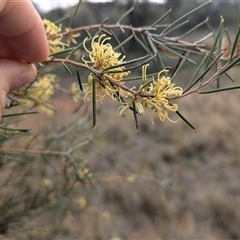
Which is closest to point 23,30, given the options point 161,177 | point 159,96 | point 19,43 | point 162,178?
point 19,43

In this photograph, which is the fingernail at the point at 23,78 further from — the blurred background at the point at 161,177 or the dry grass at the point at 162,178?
the dry grass at the point at 162,178

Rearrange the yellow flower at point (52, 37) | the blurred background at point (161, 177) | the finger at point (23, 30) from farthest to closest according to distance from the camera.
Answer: the blurred background at point (161, 177), the yellow flower at point (52, 37), the finger at point (23, 30)

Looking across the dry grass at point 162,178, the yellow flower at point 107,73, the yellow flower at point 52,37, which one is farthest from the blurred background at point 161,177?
the yellow flower at point 107,73

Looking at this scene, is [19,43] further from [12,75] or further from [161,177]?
[161,177]

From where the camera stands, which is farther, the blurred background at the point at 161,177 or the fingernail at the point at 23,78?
the blurred background at the point at 161,177

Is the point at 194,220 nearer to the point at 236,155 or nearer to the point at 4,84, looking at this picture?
the point at 236,155

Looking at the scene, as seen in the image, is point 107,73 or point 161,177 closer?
point 107,73

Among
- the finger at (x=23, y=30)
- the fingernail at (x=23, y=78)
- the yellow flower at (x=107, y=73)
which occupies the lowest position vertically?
the fingernail at (x=23, y=78)
